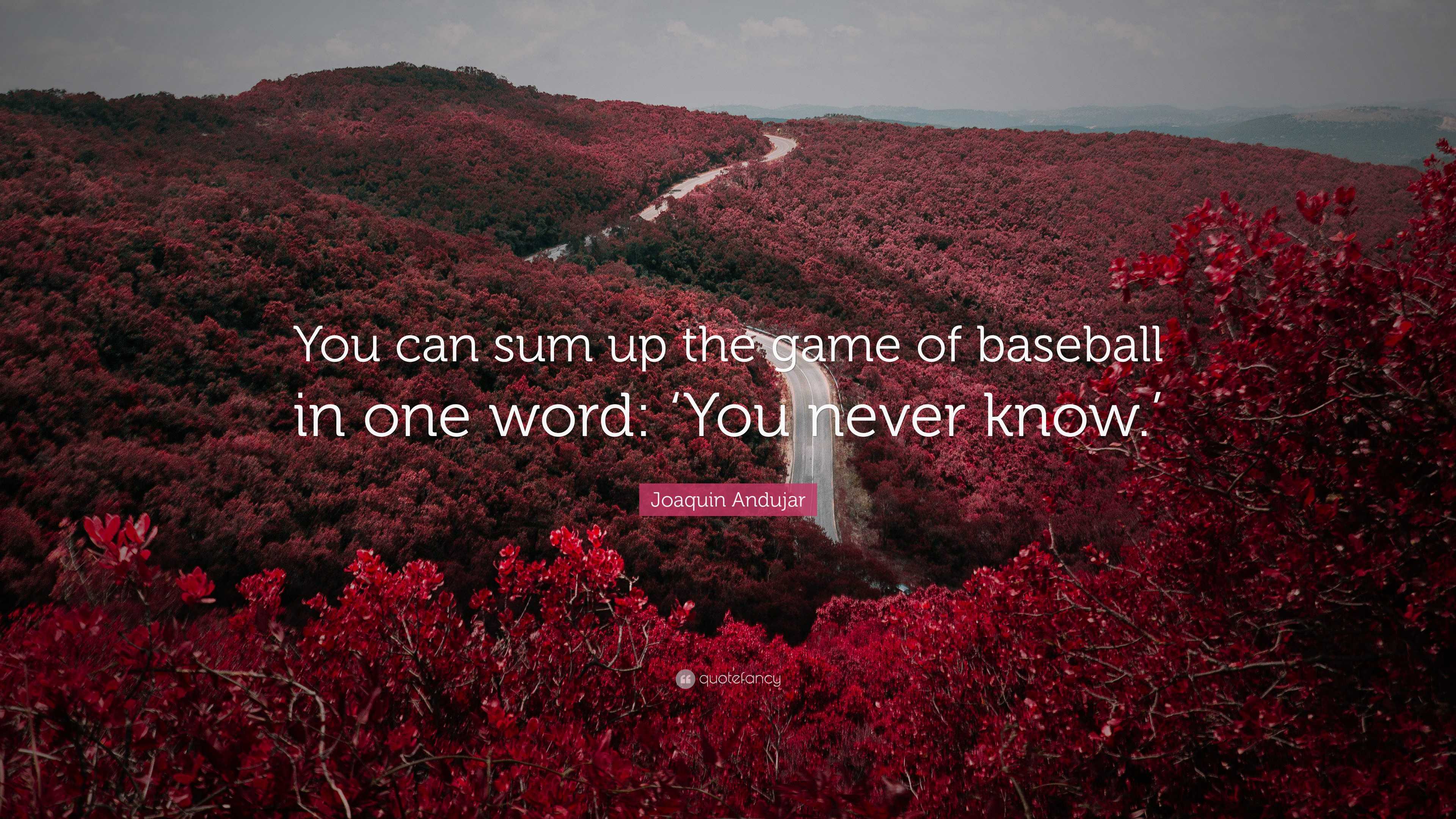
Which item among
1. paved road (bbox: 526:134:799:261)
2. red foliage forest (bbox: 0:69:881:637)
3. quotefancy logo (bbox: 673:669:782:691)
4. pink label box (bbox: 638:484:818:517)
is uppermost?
paved road (bbox: 526:134:799:261)

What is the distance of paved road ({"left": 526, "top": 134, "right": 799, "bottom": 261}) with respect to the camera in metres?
31.3

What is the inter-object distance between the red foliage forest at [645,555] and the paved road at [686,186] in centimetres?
693

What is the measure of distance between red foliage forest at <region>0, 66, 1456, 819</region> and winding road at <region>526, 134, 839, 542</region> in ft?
3.36

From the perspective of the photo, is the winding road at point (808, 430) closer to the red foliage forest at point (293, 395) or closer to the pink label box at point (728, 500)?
the pink label box at point (728, 500)

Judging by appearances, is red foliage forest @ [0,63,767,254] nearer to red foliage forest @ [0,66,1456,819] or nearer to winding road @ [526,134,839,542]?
red foliage forest @ [0,66,1456,819]

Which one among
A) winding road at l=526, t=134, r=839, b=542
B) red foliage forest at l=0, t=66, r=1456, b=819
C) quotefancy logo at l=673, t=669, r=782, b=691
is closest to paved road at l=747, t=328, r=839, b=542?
winding road at l=526, t=134, r=839, b=542

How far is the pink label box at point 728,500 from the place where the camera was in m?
14.0

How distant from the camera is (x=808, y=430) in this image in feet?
65.8

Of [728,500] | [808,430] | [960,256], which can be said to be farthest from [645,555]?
[960,256]

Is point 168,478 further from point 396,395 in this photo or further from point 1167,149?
point 1167,149

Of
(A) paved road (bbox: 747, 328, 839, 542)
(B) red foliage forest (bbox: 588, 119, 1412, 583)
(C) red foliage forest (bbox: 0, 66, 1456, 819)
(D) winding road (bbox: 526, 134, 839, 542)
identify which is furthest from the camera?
(D) winding road (bbox: 526, 134, 839, 542)

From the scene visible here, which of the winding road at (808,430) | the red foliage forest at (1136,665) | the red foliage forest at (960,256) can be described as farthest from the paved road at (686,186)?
the red foliage forest at (1136,665)

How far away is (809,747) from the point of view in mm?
5770

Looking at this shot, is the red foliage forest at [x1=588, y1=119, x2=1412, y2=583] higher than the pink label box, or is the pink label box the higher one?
the red foliage forest at [x1=588, y1=119, x2=1412, y2=583]
